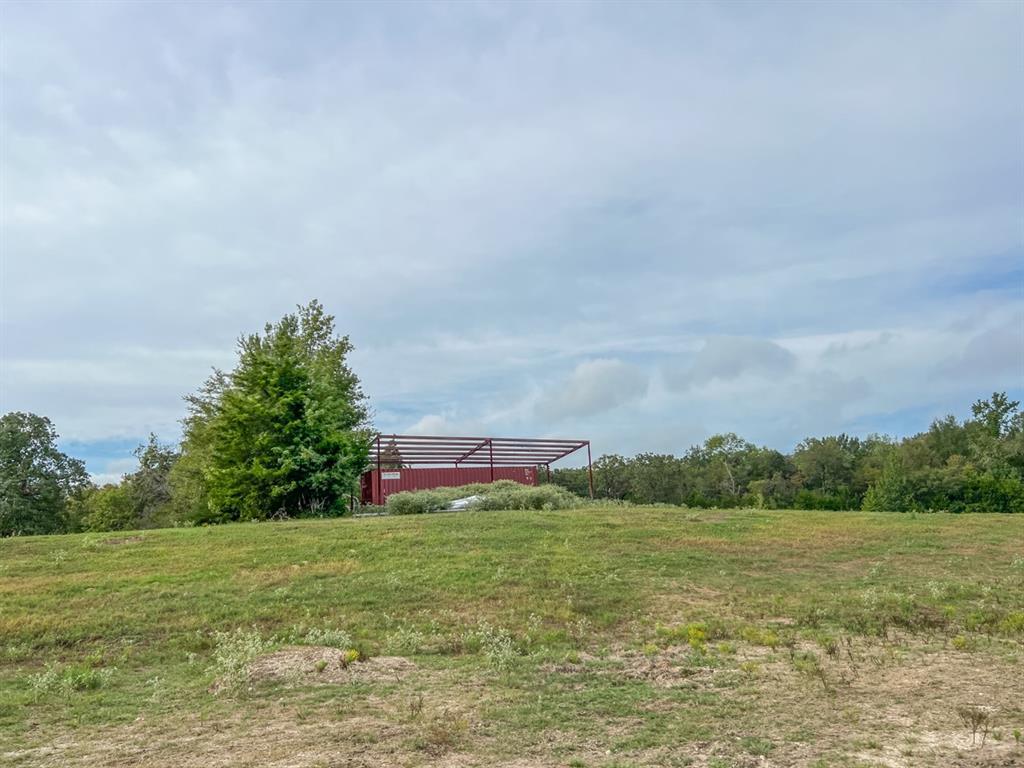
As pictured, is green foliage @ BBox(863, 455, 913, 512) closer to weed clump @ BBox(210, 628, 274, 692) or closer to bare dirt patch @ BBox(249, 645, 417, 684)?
bare dirt patch @ BBox(249, 645, 417, 684)

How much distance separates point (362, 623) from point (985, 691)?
6141 mm

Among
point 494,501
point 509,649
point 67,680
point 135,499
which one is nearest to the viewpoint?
point 67,680

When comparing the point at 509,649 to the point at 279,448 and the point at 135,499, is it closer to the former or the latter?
the point at 279,448

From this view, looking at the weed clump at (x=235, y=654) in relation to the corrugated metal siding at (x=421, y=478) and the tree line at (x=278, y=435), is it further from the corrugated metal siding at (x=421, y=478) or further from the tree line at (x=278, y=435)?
the corrugated metal siding at (x=421, y=478)

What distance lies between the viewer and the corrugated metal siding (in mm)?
25859

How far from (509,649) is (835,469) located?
195 feet

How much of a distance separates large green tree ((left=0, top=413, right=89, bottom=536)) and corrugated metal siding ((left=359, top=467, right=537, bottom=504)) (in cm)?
2118

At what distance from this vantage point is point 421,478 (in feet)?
88.2

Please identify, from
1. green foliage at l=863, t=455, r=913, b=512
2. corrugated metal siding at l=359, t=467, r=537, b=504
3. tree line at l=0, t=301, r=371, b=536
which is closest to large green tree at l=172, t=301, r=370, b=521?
tree line at l=0, t=301, r=371, b=536

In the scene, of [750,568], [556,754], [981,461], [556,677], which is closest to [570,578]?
[750,568]

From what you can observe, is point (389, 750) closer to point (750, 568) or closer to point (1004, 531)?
point (750, 568)

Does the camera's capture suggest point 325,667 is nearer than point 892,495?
Yes

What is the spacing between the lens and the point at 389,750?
4500 millimetres

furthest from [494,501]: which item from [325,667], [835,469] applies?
[835,469]
